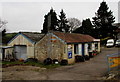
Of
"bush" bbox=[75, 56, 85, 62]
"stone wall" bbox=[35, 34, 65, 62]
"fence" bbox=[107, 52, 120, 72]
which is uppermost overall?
"stone wall" bbox=[35, 34, 65, 62]

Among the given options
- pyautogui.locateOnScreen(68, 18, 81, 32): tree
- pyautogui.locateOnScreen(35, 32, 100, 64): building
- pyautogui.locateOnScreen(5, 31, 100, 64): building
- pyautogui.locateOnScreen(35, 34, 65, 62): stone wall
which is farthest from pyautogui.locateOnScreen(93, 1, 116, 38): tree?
pyautogui.locateOnScreen(35, 34, 65, 62): stone wall

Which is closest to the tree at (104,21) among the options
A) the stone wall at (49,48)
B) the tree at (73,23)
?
the tree at (73,23)

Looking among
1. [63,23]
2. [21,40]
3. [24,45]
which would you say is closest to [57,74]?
[24,45]

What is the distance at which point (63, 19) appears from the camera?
48.2 meters

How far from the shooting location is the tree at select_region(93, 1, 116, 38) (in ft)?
130

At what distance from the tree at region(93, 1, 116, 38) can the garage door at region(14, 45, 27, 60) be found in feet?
96.8

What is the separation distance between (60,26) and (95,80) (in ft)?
132

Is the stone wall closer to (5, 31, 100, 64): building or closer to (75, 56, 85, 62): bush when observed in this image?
(5, 31, 100, 64): building

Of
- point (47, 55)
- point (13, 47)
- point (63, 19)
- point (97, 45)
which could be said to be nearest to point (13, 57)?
point (13, 47)

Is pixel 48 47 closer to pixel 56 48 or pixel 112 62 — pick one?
pixel 56 48

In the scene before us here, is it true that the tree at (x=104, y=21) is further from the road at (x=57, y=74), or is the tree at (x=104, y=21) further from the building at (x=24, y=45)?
the road at (x=57, y=74)

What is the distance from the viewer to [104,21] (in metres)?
40.2

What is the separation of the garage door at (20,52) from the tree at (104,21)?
29.5 m

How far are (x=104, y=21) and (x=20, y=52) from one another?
30.9 m
